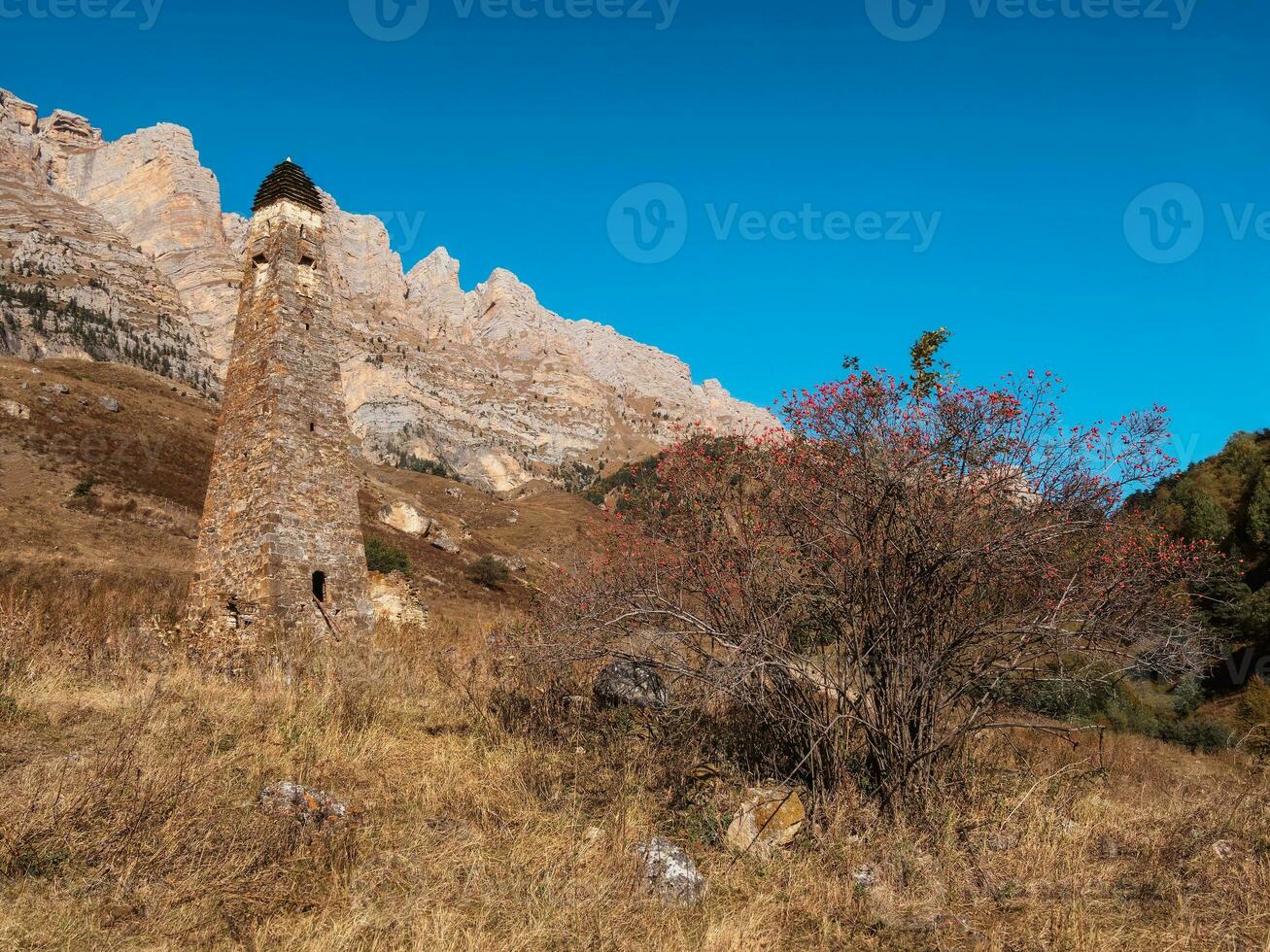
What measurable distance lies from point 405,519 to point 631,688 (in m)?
43.0

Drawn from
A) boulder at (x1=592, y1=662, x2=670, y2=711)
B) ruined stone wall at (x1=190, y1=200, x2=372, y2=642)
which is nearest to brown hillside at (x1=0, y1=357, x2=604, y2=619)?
ruined stone wall at (x1=190, y1=200, x2=372, y2=642)

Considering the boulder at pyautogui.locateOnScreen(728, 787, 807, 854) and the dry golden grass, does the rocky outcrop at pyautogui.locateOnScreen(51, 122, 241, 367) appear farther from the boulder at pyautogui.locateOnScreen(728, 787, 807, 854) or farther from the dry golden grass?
the boulder at pyautogui.locateOnScreen(728, 787, 807, 854)

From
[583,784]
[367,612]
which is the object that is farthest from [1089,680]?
[367,612]

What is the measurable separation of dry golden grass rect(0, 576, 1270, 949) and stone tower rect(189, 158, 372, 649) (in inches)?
135

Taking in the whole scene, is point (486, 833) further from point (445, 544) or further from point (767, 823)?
point (445, 544)

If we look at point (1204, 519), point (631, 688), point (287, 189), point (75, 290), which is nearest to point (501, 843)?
point (631, 688)

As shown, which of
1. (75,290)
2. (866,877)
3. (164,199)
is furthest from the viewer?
(164,199)

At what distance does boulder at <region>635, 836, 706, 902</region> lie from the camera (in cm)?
404

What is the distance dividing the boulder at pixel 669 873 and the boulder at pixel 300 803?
6.61 feet

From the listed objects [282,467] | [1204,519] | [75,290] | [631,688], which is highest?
[75,290]

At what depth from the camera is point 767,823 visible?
470 cm

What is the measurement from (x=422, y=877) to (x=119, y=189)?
9563 inches

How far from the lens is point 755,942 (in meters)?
3.61

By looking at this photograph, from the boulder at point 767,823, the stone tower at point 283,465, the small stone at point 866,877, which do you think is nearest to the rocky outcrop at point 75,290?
the stone tower at point 283,465
